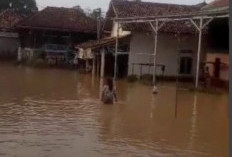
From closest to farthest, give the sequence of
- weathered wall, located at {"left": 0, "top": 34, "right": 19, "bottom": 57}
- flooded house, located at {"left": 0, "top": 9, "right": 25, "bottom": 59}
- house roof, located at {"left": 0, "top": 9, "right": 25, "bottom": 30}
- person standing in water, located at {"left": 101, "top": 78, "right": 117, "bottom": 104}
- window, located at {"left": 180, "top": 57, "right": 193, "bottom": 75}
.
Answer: person standing in water, located at {"left": 101, "top": 78, "right": 117, "bottom": 104}, window, located at {"left": 180, "top": 57, "right": 193, "bottom": 75}, flooded house, located at {"left": 0, "top": 9, "right": 25, "bottom": 59}, weathered wall, located at {"left": 0, "top": 34, "right": 19, "bottom": 57}, house roof, located at {"left": 0, "top": 9, "right": 25, "bottom": 30}

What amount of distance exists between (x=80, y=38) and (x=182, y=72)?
52.2 feet

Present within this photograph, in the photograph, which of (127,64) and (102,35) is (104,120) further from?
(102,35)

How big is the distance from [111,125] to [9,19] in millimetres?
40060

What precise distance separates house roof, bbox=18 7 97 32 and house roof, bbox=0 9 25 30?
5.17 metres

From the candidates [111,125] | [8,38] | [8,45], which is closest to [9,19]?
[8,38]

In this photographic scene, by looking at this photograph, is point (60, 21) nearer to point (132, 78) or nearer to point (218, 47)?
point (132, 78)

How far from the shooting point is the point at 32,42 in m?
44.0

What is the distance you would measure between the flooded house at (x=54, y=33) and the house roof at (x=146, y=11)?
24.9ft

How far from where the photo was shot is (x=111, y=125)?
1267cm

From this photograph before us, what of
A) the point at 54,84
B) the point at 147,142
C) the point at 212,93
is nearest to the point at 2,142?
the point at 147,142

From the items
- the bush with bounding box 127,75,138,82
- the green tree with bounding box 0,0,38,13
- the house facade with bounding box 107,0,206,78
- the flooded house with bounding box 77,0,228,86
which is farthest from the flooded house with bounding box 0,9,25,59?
the bush with bounding box 127,75,138,82

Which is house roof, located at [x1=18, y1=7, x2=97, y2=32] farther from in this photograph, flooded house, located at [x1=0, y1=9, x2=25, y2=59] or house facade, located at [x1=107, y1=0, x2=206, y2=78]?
house facade, located at [x1=107, y1=0, x2=206, y2=78]

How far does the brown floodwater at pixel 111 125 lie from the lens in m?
9.78

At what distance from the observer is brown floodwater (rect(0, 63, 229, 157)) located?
978 cm
